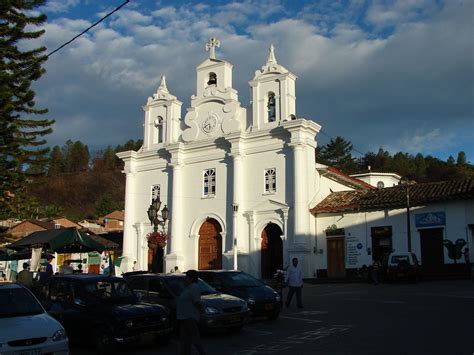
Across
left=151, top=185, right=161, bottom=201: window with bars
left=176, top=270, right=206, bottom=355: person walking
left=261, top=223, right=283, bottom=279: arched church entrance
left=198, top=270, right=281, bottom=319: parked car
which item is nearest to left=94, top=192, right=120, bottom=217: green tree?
left=151, top=185, right=161, bottom=201: window with bars

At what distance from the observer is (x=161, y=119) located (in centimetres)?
3944

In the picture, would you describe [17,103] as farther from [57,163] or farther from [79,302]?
[57,163]

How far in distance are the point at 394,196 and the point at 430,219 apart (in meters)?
2.58

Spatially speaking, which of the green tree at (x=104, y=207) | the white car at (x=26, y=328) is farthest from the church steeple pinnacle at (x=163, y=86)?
the green tree at (x=104, y=207)

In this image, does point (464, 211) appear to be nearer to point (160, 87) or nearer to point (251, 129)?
point (251, 129)

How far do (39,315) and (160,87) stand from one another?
3223cm

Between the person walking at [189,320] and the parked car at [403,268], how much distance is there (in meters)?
19.0

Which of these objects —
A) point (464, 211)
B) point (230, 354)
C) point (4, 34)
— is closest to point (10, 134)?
point (4, 34)

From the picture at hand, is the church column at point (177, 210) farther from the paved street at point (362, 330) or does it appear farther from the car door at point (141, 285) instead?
the car door at point (141, 285)

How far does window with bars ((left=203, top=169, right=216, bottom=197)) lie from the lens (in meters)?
35.3

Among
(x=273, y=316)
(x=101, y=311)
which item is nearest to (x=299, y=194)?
(x=273, y=316)

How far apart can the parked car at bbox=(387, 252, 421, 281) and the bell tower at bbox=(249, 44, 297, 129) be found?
11.1m

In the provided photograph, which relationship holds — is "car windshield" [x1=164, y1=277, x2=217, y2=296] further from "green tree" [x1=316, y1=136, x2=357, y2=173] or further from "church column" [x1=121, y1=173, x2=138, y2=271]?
"green tree" [x1=316, y1=136, x2=357, y2=173]

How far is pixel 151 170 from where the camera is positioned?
38.4m
